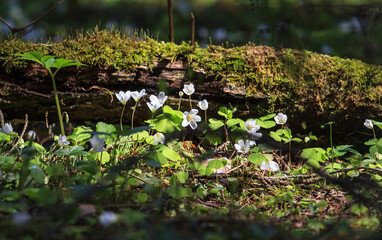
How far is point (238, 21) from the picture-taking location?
641 cm

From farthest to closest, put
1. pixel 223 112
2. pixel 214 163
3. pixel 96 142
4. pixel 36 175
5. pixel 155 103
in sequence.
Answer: pixel 223 112
pixel 155 103
pixel 214 163
pixel 96 142
pixel 36 175

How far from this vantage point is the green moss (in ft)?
9.05

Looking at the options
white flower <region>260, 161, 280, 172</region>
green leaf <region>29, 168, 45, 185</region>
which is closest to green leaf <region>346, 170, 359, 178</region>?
white flower <region>260, 161, 280, 172</region>

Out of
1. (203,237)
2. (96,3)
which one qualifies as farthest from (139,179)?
(96,3)

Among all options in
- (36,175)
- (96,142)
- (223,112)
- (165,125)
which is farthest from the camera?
(223,112)

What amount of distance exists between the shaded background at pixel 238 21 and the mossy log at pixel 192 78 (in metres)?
0.25

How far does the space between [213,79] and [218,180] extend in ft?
3.21

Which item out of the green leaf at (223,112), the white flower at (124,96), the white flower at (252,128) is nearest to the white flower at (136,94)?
the white flower at (124,96)

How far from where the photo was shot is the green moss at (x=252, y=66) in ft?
9.05

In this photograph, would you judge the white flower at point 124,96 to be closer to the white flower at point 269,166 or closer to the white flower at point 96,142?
the white flower at point 96,142

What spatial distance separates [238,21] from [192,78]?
13.6 feet

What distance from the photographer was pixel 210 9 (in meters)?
7.11

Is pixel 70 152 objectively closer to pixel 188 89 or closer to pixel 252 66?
pixel 188 89

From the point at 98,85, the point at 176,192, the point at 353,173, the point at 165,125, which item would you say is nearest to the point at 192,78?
the point at 165,125
